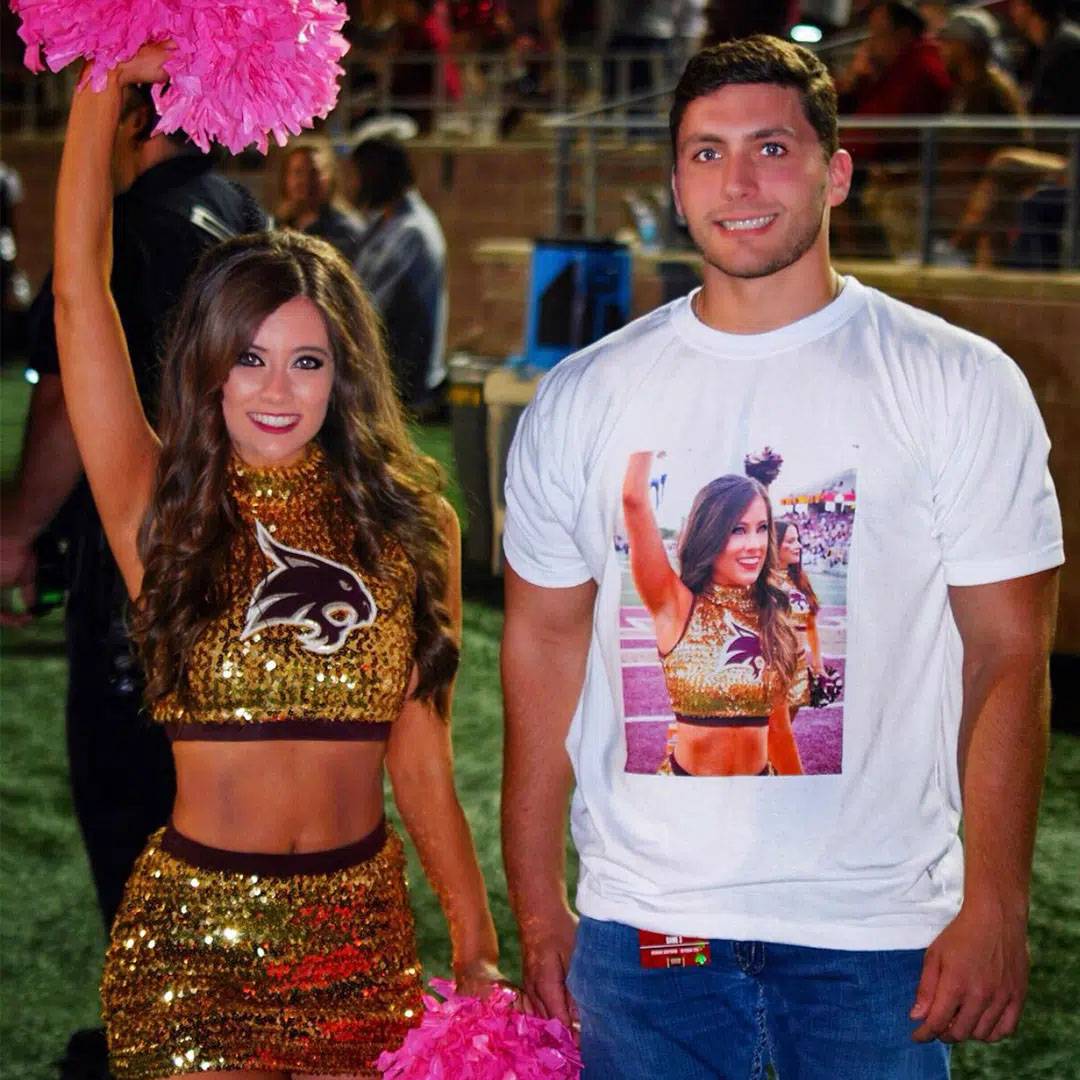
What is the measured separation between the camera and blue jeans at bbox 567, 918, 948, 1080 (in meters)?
2.24

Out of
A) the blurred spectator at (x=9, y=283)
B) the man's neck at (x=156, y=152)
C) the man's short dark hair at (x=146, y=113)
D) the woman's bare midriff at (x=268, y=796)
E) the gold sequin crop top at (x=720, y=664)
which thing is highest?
the man's short dark hair at (x=146, y=113)

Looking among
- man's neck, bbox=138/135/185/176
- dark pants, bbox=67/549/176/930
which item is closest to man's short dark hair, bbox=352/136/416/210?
man's neck, bbox=138/135/185/176

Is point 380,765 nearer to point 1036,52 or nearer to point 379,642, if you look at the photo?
point 379,642

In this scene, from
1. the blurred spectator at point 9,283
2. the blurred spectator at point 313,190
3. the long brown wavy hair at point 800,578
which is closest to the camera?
the long brown wavy hair at point 800,578

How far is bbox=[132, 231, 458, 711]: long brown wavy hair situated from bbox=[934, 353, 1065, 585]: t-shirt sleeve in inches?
37.0

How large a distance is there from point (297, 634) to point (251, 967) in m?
0.47

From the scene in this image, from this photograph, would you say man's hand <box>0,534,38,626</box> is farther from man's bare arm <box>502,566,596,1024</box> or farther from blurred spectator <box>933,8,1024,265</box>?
blurred spectator <box>933,8,1024,265</box>

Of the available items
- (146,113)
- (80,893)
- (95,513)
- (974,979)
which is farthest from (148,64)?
(80,893)

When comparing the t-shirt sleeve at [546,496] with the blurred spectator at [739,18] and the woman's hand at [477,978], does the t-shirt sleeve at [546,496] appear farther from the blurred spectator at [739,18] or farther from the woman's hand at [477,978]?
the blurred spectator at [739,18]

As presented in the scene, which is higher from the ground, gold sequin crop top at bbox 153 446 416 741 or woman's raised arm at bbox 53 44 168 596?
woman's raised arm at bbox 53 44 168 596

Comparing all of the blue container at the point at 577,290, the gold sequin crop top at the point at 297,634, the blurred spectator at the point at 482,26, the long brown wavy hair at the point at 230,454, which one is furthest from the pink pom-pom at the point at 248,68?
the blurred spectator at the point at 482,26

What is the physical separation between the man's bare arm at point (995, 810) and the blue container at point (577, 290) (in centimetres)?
604

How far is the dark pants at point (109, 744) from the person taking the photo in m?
3.39

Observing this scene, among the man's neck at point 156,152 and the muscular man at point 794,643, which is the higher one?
the man's neck at point 156,152
